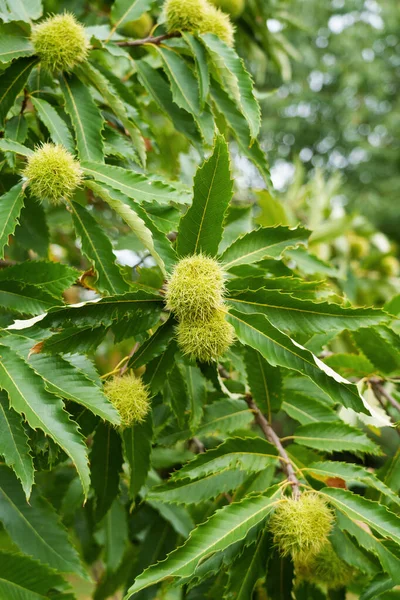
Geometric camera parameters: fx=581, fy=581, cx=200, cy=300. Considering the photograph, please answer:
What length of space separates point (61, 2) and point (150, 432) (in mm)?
1626

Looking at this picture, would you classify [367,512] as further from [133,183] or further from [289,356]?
[133,183]

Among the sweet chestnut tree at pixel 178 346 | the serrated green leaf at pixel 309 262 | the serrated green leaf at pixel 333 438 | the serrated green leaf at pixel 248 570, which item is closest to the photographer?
the sweet chestnut tree at pixel 178 346

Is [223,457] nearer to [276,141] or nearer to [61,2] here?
[61,2]

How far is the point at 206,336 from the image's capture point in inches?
38.4

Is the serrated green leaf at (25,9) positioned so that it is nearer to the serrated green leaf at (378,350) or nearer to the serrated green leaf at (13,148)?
the serrated green leaf at (13,148)

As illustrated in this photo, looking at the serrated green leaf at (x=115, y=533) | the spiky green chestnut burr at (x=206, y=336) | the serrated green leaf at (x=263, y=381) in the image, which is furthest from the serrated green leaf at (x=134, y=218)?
the serrated green leaf at (x=115, y=533)

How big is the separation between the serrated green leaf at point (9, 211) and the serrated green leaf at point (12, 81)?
10.7 inches

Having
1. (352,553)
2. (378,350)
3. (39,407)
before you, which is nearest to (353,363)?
(378,350)

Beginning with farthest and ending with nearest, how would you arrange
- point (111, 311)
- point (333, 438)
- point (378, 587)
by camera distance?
point (333, 438), point (378, 587), point (111, 311)

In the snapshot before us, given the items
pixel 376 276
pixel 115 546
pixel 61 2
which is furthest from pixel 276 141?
pixel 115 546

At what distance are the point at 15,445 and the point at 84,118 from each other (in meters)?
0.71

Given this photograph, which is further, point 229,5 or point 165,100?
point 229,5

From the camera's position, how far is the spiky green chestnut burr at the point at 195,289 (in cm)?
95

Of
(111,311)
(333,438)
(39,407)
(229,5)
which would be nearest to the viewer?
(39,407)
